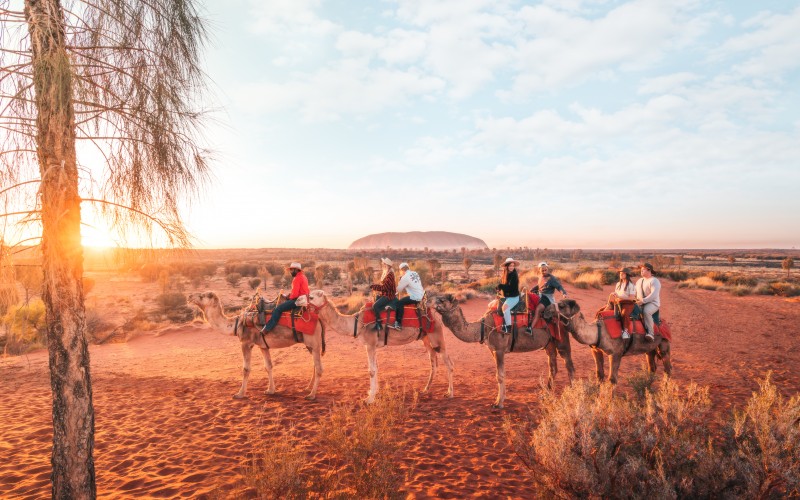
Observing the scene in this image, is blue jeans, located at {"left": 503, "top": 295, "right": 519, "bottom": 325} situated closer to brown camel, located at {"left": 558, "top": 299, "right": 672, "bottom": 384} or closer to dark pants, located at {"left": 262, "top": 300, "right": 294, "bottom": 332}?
brown camel, located at {"left": 558, "top": 299, "right": 672, "bottom": 384}

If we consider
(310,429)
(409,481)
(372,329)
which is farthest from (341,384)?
(409,481)

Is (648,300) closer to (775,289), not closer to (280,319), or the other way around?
(280,319)

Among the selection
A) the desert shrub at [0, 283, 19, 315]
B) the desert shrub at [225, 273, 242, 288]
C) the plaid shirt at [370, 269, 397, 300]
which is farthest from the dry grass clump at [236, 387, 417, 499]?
the desert shrub at [225, 273, 242, 288]

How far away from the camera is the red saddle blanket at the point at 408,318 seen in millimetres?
8570

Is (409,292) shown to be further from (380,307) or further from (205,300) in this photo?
(205,300)

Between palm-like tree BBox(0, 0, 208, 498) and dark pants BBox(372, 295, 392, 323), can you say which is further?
dark pants BBox(372, 295, 392, 323)

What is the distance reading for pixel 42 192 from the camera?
3566 millimetres

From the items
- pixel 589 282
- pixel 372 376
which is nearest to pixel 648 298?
pixel 372 376

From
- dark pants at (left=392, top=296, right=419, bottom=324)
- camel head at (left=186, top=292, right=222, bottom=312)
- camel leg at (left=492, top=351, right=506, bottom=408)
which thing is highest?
camel head at (left=186, top=292, right=222, bottom=312)

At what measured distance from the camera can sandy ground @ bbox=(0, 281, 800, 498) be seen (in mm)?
5379

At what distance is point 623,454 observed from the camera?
398 centimetres

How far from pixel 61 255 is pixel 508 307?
7.52 m

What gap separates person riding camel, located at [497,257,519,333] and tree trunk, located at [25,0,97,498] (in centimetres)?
717

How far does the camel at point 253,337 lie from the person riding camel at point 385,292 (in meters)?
1.55
